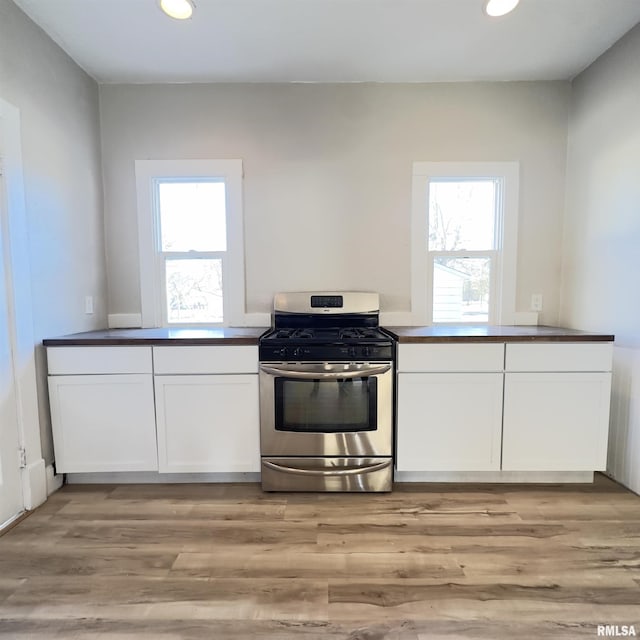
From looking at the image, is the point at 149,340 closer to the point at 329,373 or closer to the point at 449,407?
the point at 329,373

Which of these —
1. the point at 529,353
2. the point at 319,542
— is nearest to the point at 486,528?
the point at 319,542

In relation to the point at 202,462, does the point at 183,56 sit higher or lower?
higher

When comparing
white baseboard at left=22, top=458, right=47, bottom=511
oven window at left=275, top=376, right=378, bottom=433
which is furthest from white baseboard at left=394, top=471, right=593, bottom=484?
white baseboard at left=22, top=458, right=47, bottom=511

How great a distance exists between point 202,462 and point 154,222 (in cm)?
172

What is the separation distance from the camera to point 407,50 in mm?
2201

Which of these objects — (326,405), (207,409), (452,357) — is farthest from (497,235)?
(207,409)

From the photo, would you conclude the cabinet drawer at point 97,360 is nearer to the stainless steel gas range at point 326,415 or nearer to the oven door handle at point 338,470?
the stainless steel gas range at point 326,415

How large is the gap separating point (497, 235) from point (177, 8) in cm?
239

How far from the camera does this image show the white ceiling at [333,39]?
188 centimetres

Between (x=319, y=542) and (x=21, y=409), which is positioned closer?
(x=319, y=542)

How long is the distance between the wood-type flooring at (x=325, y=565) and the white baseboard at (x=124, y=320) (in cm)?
110

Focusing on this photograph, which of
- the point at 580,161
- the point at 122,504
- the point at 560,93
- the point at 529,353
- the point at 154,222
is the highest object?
the point at 560,93

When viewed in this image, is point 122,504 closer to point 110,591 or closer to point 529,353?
point 110,591

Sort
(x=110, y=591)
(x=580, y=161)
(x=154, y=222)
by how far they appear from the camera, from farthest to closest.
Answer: (x=154, y=222)
(x=580, y=161)
(x=110, y=591)
